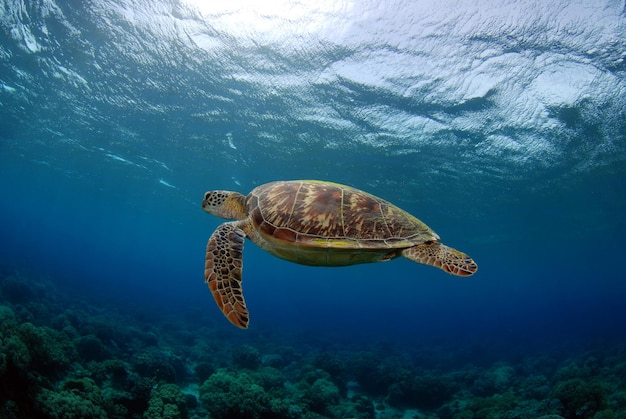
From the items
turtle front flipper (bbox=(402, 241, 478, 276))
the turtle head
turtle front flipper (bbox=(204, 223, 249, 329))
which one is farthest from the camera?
the turtle head

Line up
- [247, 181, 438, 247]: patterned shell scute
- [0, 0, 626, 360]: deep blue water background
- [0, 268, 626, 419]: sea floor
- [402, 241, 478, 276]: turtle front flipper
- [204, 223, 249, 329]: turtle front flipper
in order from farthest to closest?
[0, 0, 626, 360]: deep blue water background < [0, 268, 626, 419]: sea floor < [247, 181, 438, 247]: patterned shell scute < [402, 241, 478, 276]: turtle front flipper < [204, 223, 249, 329]: turtle front flipper

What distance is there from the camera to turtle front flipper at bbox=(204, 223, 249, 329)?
3.33 metres

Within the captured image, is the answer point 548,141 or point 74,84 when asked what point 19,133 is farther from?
point 548,141

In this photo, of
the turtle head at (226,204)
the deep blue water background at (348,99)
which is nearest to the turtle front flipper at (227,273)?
the turtle head at (226,204)

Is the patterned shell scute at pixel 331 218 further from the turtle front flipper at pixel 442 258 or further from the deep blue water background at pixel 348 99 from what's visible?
the deep blue water background at pixel 348 99

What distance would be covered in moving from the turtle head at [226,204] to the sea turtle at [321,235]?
1.69 feet

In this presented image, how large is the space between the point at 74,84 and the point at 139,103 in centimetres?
261

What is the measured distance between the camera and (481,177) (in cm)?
1766

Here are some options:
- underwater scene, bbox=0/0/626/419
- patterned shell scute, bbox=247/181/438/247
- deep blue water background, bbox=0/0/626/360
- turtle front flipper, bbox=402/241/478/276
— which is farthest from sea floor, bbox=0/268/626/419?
deep blue water background, bbox=0/0/626/360

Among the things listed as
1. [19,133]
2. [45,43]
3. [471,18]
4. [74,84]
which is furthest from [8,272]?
[471,18]

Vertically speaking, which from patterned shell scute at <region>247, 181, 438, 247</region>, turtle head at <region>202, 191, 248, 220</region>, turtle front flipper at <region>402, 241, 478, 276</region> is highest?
turtle head at <region>202, 191, 248, 220</region>

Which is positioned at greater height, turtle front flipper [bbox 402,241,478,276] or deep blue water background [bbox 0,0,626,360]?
deep blue water background [bbox 0,0,626,360]

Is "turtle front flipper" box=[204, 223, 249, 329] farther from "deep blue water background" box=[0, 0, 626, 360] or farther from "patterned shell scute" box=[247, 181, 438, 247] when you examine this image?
"deep blue water background" box=[0, 0, 626, 360]

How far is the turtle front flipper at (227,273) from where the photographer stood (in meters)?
3.33
